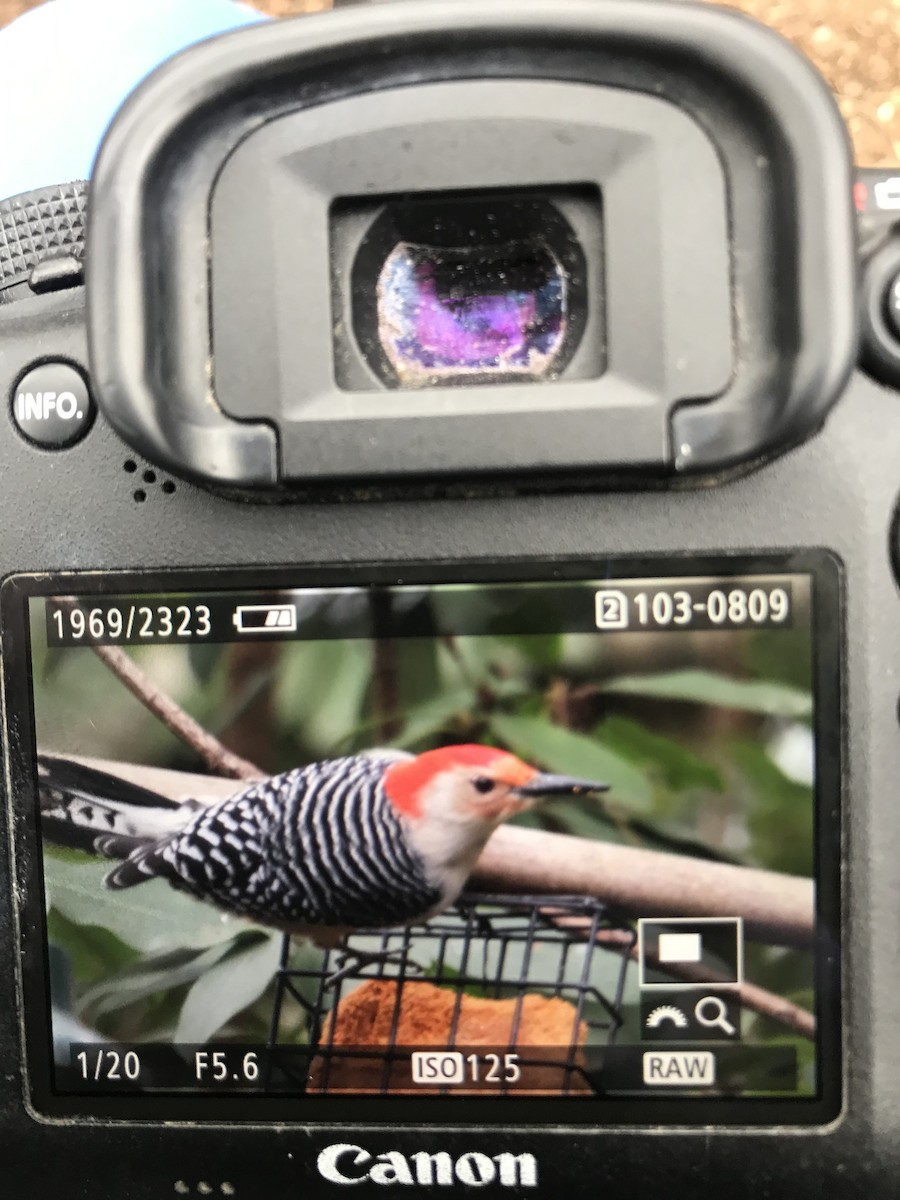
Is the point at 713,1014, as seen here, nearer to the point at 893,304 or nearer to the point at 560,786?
the point at 560,786

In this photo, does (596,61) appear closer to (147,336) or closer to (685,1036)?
(147,336)

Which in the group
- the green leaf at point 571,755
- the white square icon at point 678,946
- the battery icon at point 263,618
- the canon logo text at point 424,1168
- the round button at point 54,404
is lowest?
the canon logo text at point 424,1168

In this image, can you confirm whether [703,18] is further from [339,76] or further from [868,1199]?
[868,1199]

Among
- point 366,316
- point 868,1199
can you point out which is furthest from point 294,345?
point 868,1199

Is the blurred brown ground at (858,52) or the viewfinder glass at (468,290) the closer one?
the viewfinder glass at (468,290)

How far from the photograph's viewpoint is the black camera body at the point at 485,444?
10.5 inches

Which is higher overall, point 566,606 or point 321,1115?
point 566,606

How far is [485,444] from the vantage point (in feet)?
0.89

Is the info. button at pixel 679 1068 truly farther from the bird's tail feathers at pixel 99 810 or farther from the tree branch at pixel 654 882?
the bird's tail feathers at pixel 99 810

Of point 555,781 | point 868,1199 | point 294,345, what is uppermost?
point 294,345

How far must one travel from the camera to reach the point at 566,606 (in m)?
0.29

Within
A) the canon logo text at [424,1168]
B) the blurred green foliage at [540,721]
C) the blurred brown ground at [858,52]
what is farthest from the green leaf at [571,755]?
the blurred brown ground at [858,52]

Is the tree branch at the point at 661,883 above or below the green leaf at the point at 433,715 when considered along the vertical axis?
below

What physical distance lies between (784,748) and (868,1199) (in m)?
0.13
